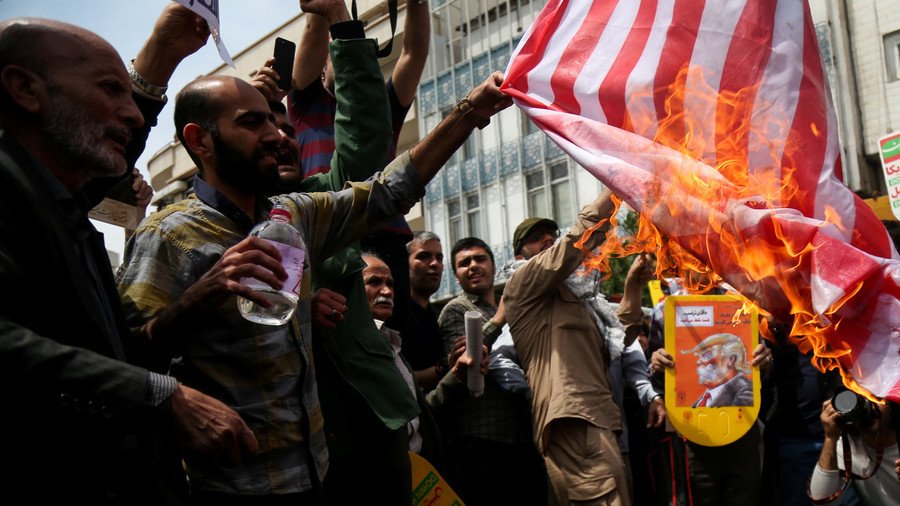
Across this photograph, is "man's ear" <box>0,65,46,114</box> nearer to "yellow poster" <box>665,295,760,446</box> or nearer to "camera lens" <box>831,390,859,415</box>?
"camera lens" <box>831,390,859,415</box>

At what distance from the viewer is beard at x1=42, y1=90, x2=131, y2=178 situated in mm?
2250

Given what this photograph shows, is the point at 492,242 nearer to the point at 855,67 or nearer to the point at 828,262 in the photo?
the point at 855,67

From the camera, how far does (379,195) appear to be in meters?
3.29

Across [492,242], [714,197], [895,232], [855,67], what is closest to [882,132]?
[855,67]

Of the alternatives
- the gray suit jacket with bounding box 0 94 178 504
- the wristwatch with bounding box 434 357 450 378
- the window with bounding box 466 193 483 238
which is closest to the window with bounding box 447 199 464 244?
the window with bounding box 466 193 483 238

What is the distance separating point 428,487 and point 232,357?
1862mm

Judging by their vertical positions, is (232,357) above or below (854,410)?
above

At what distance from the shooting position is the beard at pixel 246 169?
3096 millimetres

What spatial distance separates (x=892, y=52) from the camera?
20391 mm

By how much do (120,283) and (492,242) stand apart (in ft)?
79.1

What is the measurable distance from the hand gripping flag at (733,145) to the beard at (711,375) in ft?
8.64

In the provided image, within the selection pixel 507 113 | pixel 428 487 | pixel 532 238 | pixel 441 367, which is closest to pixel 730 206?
pixel 428 487

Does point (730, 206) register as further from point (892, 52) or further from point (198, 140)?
point (892, 52)

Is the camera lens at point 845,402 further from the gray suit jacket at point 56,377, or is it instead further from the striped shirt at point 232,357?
the gray suit jacket at point 56,377
